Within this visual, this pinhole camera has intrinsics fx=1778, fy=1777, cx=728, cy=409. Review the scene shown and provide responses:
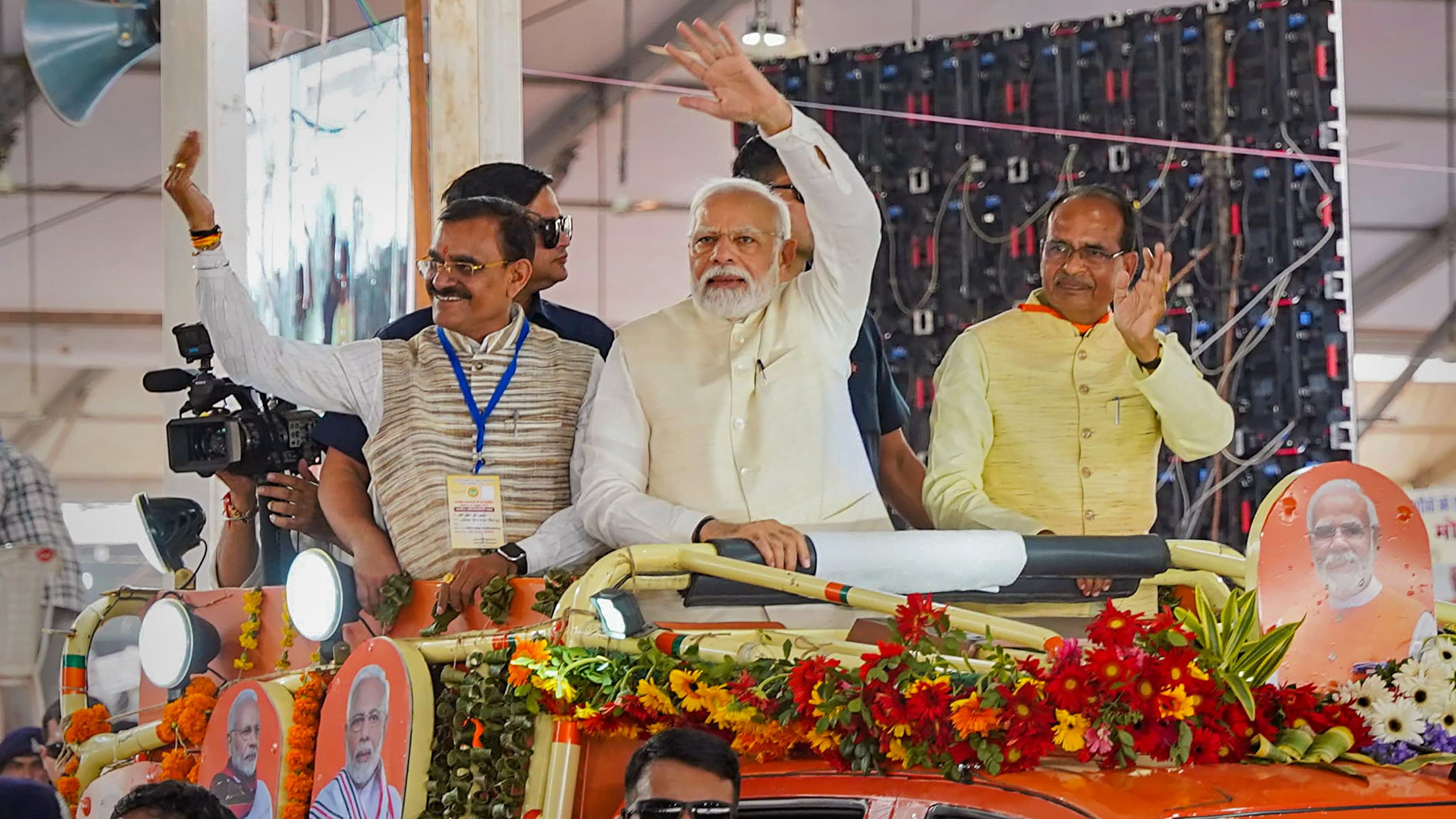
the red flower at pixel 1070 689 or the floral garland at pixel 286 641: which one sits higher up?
the red flower at pixel 1070 689

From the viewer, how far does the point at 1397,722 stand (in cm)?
260

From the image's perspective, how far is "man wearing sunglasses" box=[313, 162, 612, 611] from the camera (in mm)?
4027

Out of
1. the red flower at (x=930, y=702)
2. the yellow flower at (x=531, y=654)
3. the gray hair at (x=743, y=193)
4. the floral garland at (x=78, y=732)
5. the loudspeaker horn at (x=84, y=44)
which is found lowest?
the floral garland at (x=78, y=732)

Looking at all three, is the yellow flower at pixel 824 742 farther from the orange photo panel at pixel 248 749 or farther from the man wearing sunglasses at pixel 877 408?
the man wearing sunglasses at pixel 877 408

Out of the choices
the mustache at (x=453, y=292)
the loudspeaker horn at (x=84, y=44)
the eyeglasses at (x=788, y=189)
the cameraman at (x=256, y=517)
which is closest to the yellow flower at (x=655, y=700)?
the mustache at (x=453, y=292)

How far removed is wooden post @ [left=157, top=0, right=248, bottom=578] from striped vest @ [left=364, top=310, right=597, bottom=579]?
2.53 m

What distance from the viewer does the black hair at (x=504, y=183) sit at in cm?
457

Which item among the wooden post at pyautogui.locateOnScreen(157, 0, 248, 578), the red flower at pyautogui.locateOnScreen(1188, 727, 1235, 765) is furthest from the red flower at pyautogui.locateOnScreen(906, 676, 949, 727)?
the wooden post at pyautogui.locateOnScreen(157, 0, 248, 578)

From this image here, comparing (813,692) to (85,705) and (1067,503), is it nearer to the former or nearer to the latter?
(1067,503)

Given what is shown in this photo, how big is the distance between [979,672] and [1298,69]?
6929 mm

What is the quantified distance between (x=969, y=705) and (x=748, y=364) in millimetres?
1425

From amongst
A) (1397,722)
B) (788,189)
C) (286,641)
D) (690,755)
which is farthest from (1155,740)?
(788,189)

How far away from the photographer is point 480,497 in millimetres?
3723

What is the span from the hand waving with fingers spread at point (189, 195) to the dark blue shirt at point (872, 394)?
1.56 meters
